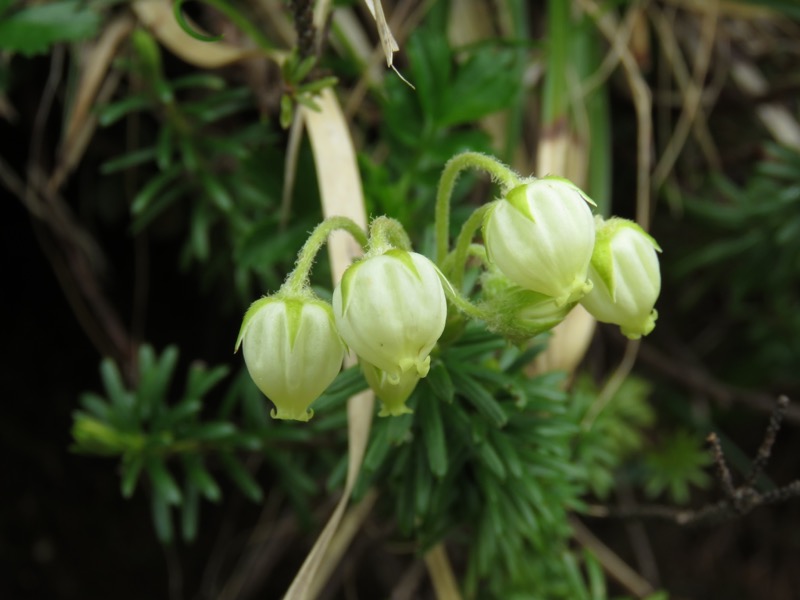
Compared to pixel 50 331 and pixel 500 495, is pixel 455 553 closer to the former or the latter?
pixel 500 495

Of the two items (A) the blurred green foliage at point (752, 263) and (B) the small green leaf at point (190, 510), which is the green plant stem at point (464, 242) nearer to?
(B) the small green leaf at point (190, 510)

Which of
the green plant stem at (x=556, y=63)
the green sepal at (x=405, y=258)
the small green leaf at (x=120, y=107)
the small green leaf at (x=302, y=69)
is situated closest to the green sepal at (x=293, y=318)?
the green sepal at (x=405, y=258)

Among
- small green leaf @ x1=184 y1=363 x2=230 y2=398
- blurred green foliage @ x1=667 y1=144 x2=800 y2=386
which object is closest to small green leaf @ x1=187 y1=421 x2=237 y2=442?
small green leaf @ x1=184 y1=363 x2=230 y2=398

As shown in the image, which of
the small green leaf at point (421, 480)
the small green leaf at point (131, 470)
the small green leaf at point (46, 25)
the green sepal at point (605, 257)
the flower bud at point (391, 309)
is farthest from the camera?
the small green leaf at point (46, 25)

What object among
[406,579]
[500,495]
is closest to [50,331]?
[406,579]

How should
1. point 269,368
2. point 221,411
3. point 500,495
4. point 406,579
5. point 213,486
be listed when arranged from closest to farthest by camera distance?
point 269,368
point 500,495
point 213,486
point 221,411
point 406,579

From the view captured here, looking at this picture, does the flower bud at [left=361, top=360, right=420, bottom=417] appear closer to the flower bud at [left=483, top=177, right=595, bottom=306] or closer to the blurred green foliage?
the flower bud at [left=483, top=177, right=595, bottom=306]
